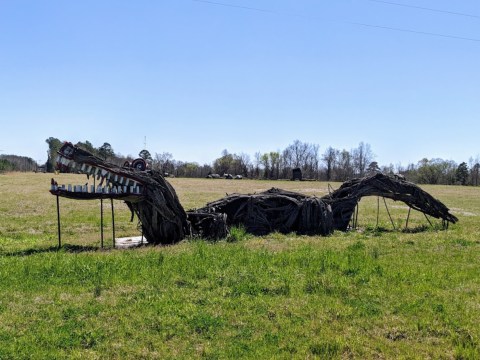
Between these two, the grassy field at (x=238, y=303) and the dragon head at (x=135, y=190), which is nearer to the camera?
the grassy field at (x=238, y=303)

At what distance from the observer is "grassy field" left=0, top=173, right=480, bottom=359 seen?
213 inches

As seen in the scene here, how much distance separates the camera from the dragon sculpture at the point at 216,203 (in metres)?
11.4

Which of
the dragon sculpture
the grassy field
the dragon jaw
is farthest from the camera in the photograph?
the dragon sculpture

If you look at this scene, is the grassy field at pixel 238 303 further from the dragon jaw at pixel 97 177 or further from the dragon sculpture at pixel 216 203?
the dragon jaw at pixel 97 177

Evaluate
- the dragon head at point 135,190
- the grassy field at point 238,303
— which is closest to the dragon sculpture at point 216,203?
the dragon head at point 135,190

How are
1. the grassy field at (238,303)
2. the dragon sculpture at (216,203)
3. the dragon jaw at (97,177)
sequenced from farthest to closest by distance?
the dragon sculpture at (216,203) < the dragon jaw at (97,177) < the grassy field at (238,303)

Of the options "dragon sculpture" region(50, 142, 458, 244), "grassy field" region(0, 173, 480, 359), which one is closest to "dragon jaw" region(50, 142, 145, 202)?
"dragon sculpture" region(50, 142, 458, 244)

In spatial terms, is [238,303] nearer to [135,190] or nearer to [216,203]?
[135,190]

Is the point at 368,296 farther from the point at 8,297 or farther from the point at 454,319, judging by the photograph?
the point at 8,297

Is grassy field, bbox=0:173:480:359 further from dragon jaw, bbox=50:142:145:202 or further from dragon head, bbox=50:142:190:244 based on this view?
dragon jaw, bbox=50:142:145:202

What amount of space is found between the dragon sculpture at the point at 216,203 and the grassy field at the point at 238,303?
130 cm

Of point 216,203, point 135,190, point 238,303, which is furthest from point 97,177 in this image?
point 238,303

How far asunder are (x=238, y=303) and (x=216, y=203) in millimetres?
8051

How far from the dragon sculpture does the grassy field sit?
4.26 ft
